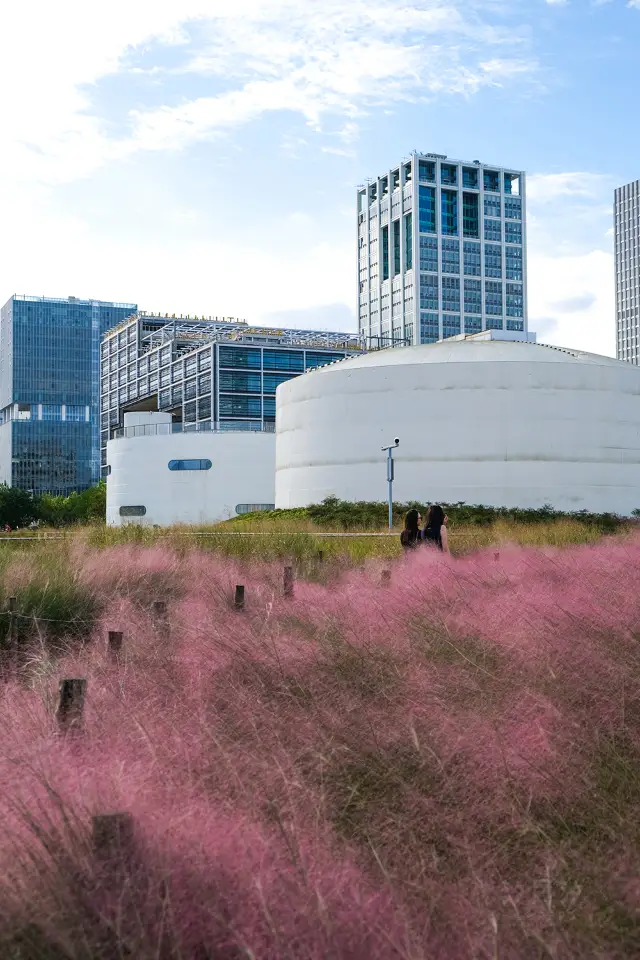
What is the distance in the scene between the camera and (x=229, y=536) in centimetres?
1909

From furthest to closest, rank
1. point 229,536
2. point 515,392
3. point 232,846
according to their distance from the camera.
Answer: point 515,392 → point 229,536 → point 232,846

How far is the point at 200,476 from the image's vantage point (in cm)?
5762

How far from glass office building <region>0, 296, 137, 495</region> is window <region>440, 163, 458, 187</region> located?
61142 mm

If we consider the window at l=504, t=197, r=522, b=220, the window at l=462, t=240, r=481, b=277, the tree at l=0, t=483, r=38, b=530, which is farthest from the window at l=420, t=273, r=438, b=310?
the tree at l=0, t=483, r=38, b=530

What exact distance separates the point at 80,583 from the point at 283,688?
5.45 meters

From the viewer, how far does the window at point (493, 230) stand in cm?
15212

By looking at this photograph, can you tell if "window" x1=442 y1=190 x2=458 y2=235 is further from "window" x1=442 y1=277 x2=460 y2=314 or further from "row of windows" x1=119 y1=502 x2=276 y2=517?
"row of windows" x1=119 y1=502 x2=276 y2=517

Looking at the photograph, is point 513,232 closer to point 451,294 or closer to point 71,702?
point 451,294

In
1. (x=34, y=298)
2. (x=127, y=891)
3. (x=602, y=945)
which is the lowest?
(x=602, y=945)

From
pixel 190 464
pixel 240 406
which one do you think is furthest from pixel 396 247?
pixel 190 464

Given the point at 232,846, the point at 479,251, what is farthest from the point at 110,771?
the point at 479,251

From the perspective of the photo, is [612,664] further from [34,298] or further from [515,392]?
[34,298]

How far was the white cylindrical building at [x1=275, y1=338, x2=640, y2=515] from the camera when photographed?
36031mm

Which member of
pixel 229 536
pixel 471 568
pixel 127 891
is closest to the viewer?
pixel 127 891
